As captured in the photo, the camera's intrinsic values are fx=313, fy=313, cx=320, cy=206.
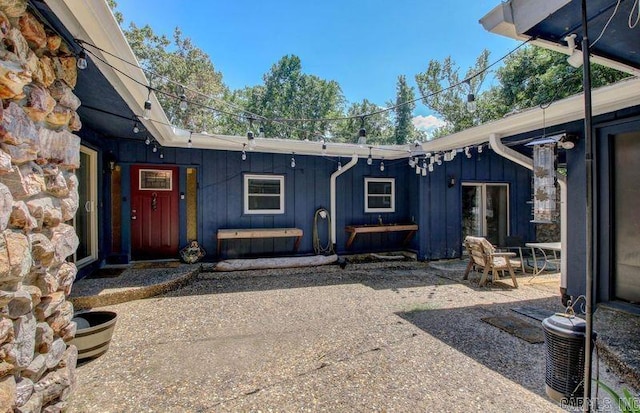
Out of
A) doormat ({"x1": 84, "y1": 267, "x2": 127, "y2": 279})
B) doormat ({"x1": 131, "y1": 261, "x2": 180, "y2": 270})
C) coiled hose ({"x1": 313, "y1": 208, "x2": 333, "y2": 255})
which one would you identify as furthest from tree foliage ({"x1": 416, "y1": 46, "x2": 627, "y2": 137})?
doormat ({"x1": 84, "y1": 267, "x2": 127, "y2": 279})

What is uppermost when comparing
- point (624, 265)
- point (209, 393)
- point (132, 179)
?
point (132, 179)

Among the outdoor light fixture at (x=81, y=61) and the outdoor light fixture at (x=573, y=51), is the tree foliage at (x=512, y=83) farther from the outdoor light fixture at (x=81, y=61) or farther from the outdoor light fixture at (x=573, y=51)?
the outdoor light fixture at (x=81, y=61)

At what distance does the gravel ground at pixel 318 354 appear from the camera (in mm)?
2041

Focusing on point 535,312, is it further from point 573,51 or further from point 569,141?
point 573,51

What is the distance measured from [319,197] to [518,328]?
13.7 ft

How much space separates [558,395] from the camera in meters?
1.90

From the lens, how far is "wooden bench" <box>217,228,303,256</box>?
5.62 meters

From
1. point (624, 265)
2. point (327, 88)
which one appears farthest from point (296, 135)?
point (624, 265)

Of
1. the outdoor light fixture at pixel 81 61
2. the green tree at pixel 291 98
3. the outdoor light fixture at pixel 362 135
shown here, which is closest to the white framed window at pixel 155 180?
the outdoor light fixture at pixel 362 135

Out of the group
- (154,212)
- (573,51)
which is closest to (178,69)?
(154,212)

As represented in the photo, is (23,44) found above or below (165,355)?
above

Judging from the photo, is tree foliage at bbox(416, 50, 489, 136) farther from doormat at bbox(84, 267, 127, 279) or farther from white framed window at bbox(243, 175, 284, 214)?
doormat at bbox(84, 267, 127, 279)

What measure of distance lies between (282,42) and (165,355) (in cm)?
1392

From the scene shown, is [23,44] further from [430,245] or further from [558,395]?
[430,245]
